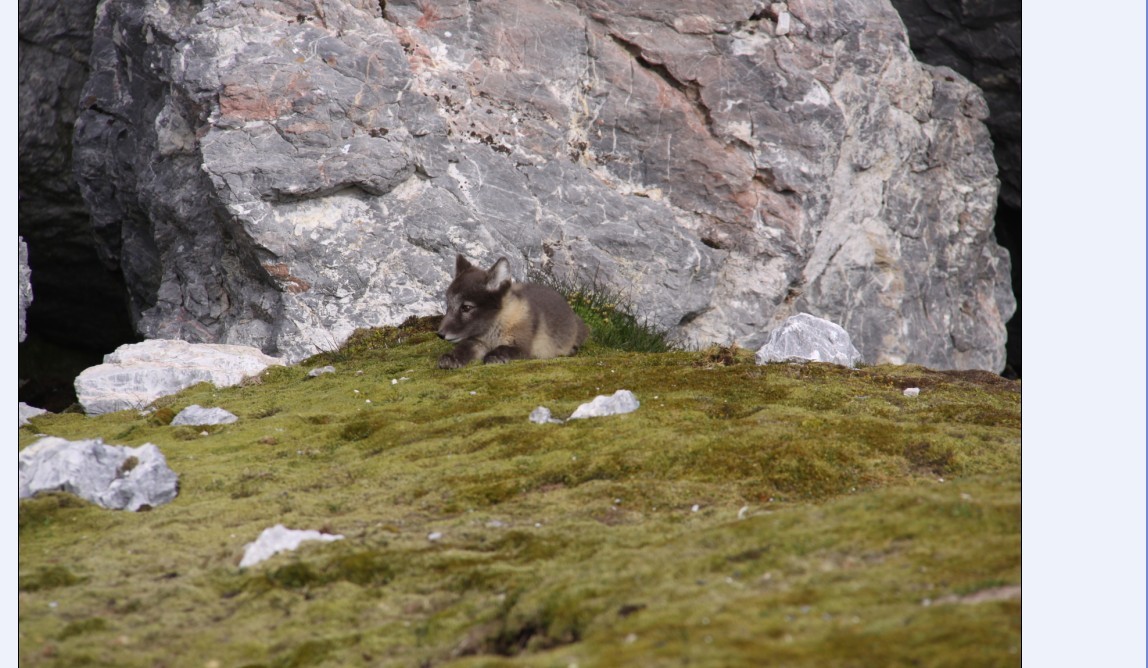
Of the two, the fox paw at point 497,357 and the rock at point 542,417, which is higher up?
the rock at point 542,417

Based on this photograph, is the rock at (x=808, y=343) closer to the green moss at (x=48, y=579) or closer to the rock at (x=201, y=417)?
the rock at (x=201, y=417)

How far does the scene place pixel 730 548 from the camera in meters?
7.14

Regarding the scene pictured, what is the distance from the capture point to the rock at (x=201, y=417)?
13.1 metres

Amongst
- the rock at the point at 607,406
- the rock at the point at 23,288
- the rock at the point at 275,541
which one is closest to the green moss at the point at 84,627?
the rock at the point at 275,541

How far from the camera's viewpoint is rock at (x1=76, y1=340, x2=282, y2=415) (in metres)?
15.1

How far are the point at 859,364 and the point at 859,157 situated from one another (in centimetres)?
851

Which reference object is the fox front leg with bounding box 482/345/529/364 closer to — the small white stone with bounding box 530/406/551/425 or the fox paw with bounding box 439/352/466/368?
the fox paw with bounding box 439/352/466/368

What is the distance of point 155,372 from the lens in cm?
1560

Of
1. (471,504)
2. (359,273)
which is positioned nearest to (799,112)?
(359,273)

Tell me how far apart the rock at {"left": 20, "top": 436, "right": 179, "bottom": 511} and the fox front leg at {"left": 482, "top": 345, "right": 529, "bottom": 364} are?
6.31 metres

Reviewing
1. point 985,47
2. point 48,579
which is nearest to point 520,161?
point 985,47

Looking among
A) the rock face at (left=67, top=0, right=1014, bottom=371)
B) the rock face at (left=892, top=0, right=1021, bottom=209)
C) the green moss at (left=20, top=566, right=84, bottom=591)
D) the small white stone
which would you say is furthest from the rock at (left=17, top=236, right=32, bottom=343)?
the rock face at (left=892, top=0, right=1021, bottom=209)

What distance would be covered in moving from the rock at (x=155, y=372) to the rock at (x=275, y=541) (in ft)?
24.9

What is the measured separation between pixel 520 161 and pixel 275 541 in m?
13.6
